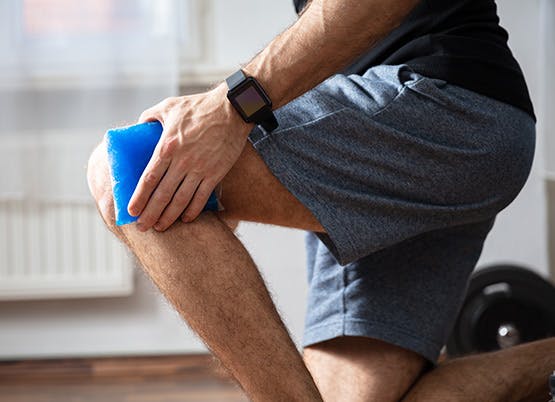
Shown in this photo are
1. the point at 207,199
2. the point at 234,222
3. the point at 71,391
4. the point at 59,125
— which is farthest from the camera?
the point at 59,125

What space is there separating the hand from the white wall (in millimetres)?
1753

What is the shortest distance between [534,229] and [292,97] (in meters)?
1.90

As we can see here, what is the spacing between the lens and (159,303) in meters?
2.99

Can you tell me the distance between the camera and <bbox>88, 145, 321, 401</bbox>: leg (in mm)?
1129

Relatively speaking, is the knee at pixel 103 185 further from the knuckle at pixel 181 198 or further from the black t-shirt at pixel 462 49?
the black t-shirt at pixel 462 49

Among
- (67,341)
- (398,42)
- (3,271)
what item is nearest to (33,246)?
(3,271)

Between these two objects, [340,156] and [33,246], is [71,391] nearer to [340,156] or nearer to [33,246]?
[33,246]

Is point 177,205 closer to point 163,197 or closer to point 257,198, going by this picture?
point 163,197

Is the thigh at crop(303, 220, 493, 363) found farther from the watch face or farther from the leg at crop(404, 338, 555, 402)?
the watch face

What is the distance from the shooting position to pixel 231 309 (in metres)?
1.13

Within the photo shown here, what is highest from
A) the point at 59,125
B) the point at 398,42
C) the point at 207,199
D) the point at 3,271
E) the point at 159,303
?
the point at 207,199

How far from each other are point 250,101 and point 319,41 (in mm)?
124

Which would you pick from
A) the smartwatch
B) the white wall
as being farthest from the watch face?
the white wall

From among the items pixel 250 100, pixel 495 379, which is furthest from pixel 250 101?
pixel 495 379
